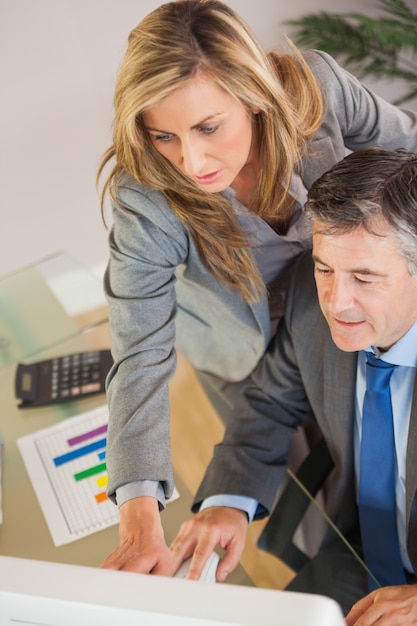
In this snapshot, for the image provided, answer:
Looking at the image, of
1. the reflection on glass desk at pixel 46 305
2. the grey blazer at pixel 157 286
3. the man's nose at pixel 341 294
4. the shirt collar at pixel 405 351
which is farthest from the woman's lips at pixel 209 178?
the reflection on glass desk at pixel 46 305

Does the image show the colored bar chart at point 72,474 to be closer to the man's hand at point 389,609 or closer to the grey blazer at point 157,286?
the grey blazer at point 157,286

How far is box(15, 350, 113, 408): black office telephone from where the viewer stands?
208cm

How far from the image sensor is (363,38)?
3.05m

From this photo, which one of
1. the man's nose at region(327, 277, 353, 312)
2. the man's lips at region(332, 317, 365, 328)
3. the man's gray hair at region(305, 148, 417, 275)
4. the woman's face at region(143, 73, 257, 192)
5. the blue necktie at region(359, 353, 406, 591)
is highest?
the woman's face at region(143, 73, 257, 192)

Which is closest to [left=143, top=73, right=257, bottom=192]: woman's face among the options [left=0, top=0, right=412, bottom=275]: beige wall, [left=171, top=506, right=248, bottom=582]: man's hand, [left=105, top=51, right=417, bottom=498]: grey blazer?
[left=105, top=51, right=417, bottom=498]: grey blazer

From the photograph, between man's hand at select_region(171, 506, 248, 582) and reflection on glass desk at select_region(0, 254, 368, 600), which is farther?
Result: reflection on glass desk at select_region(0, 254, 368, 600)

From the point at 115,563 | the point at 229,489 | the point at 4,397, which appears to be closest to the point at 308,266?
the point at 229,489

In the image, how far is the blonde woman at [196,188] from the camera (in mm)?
1354

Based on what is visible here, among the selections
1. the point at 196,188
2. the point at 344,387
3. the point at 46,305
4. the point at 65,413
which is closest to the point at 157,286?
the point at 196,188

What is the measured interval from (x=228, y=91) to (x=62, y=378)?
3.39 ft

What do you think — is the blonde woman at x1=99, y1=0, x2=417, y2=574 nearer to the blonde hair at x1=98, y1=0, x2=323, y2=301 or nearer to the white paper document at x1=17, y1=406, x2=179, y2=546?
the blonde hair at x1=98, y1=0, x2=323, y2=301

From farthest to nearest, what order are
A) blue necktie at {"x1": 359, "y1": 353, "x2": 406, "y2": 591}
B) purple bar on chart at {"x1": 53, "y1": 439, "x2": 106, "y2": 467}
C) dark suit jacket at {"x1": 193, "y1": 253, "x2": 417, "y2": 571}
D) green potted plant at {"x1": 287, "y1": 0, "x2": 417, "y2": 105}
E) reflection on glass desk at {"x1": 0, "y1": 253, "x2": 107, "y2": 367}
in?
1. green potted plant at {"x1": 287, "y1": 0, "x2": 417, "y2": 105}
2. reflection on glass desk at {"x1": 0, "y1": 253, "x2": 107, "y2": 367}
3. purple bar on chart at {"x1": 53, "y1": 439, "x2": 106, "y2": 467}
4. dark suit jacket at {"x1": 193, "y1": 253, "x2": 417, "y2": 571}
5. blue necktie at {"x1": 359, "y1": 353, "x2": 406, "y2": 591}

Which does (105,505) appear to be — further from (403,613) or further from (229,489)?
(403,613)

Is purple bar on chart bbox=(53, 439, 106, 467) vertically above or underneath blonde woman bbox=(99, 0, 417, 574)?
underneath
